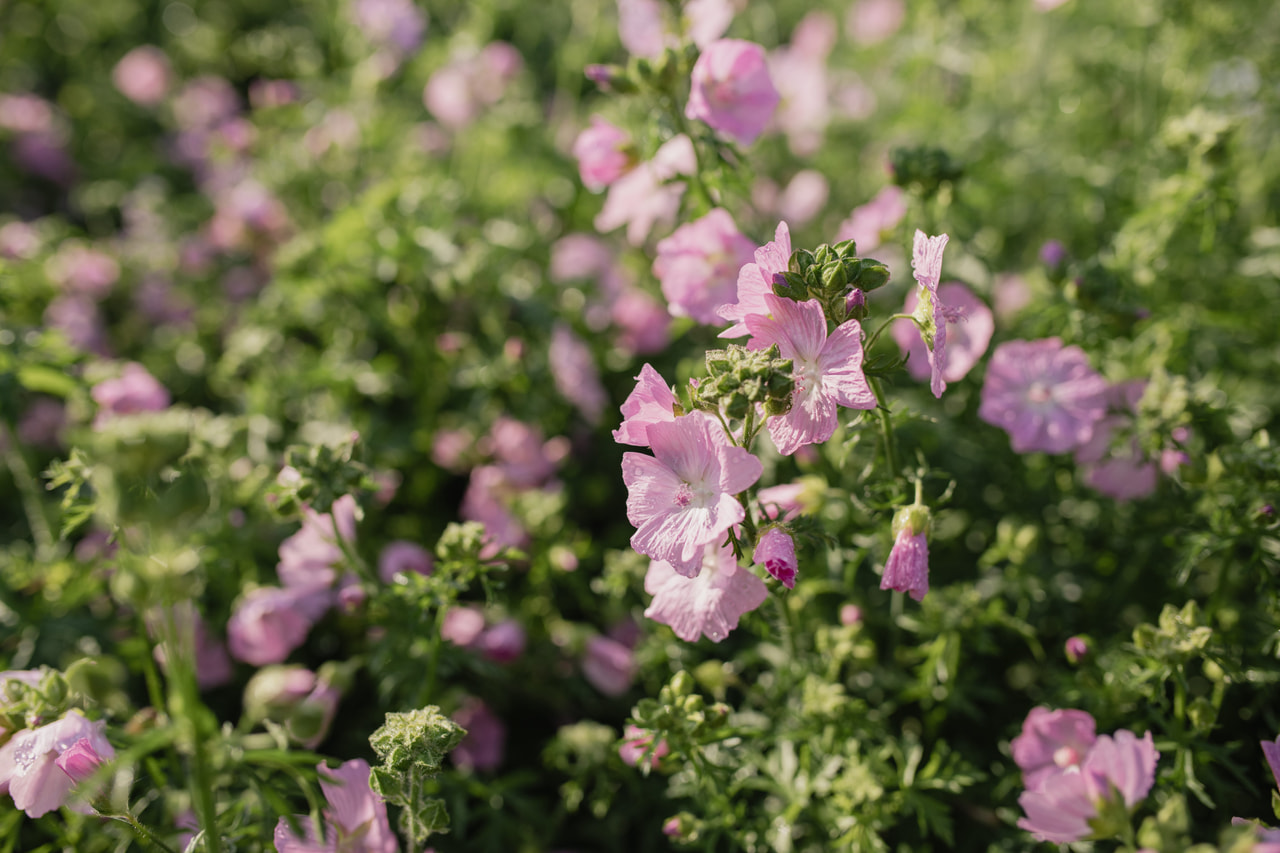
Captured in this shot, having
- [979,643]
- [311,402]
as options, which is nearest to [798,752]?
[979,643]

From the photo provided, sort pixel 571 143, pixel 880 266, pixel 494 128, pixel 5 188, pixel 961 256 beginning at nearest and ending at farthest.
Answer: pixel 880 266 → pixel 961 256 → pixel 494 128 → pixel 571 143 → pixel 5 188

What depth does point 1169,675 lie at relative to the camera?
150 centimetres

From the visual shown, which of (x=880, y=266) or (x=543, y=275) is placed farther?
(x=543, y=275)

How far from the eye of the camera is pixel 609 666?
6.47 ft

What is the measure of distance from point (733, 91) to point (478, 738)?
151cm

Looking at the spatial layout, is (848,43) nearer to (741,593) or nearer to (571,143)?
(571,143)

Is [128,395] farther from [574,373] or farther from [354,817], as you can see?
[354,817]

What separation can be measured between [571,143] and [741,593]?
2433mm

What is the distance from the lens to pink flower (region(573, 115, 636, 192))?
6.39 feet

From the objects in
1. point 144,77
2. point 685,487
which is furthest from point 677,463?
point 144,77

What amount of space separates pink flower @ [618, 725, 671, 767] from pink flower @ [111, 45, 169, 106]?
3.59 metres

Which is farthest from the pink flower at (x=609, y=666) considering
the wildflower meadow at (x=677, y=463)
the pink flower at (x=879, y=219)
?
the pink flower at (x=879, y=219)

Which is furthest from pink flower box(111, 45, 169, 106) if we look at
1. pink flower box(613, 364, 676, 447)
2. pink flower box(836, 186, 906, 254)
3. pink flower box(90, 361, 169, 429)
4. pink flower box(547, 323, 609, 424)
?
pink flower box(613, 364, 676, 447)

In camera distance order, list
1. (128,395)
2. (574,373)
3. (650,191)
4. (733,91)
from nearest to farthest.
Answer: (733,91), (650,191), (128,395), (574,373)
